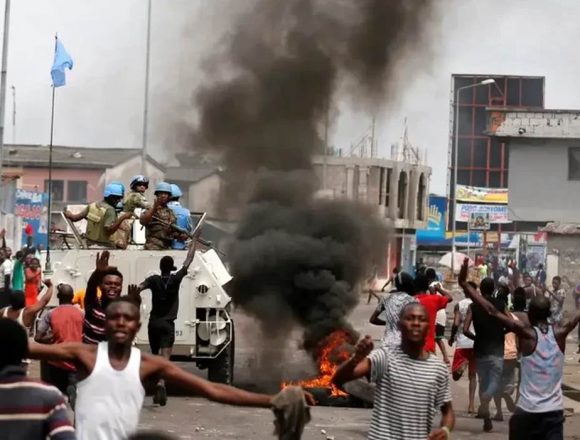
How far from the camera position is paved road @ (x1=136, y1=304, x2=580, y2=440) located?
1367 cm

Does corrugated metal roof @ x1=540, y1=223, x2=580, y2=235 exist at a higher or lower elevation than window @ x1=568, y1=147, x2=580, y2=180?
lower

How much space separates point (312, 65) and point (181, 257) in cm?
681

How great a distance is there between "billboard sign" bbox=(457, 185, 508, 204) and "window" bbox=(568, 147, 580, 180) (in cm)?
2526

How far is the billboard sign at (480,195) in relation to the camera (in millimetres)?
79875

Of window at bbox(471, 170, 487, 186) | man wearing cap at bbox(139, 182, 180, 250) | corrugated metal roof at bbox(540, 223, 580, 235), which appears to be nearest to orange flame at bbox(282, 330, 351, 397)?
man wearing cap at bbox(139, 182, 180, 250)

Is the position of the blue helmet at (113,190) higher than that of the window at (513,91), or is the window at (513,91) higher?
the window at (513,91)

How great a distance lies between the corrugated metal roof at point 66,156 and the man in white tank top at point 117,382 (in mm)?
58374

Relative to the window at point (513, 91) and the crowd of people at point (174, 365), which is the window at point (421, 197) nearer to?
the crowd of people at point (174, 365)

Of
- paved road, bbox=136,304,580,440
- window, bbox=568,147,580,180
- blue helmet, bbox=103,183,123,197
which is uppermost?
window, bbox=568,147,580,180

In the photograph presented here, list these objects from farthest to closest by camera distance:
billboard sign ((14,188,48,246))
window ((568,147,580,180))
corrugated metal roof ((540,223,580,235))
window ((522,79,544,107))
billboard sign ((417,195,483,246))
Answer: window ((522,79,544,107))
billboard sign ((417,195,483,246))
window ((568,147,580,180))
billboard sign ((14,188,48,246))
corrugated metal roof ((540,223,580,235))

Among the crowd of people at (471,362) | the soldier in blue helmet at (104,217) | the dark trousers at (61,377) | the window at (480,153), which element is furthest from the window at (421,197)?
the window at (480,153)

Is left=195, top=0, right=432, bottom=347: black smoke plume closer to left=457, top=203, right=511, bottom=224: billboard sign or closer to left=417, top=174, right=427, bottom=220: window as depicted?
left=417, top=174, right=427, bottom=220: window

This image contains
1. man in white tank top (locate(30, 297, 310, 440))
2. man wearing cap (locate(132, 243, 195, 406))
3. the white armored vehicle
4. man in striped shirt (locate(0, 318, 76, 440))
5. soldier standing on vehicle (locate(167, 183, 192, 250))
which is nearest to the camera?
man in striped shirt (locate(0, 318, 76, 440))

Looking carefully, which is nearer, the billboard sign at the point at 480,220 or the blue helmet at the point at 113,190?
the blue helmet at the point at 113,190
